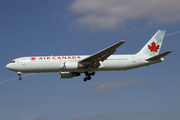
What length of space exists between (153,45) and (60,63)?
1445 centimetres

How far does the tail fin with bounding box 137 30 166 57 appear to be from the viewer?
1508 inches

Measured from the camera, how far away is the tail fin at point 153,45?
38312 mm

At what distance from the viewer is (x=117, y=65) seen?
36.2 metres

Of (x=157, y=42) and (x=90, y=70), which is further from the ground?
(x=157, y=42)

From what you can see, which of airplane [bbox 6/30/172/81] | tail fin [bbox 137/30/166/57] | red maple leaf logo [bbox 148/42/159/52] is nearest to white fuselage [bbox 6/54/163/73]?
airplane [bbox 6/30/172/81]

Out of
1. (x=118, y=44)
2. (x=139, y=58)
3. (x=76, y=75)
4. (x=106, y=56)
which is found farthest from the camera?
(x=76, y=75)

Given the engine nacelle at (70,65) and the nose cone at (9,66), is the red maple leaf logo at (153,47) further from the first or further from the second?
the nose cone at (9,66)

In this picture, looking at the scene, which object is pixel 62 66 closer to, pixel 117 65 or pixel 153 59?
pixel 117 65

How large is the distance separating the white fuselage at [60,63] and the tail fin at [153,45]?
6.11ft

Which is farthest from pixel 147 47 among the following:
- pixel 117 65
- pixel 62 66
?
pixel 62 66

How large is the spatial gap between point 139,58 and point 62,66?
10964 millimetres

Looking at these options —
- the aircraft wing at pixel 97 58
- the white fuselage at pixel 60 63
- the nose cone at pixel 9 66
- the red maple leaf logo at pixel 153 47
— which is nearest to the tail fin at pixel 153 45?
the red maple leaf logo at pixel 153 47

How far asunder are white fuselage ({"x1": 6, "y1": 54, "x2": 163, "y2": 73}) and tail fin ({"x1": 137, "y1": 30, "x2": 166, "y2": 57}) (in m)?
1.86

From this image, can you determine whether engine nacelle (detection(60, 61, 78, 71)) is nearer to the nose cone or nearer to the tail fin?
the nose cone
